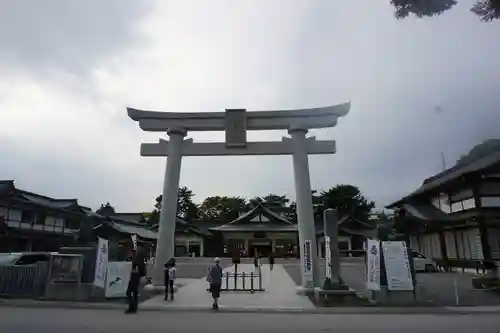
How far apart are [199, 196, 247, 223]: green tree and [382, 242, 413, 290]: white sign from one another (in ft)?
178

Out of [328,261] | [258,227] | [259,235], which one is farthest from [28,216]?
[328,261]

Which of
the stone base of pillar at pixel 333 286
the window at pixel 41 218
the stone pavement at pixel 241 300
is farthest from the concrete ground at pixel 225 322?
the window at pixel 41 218

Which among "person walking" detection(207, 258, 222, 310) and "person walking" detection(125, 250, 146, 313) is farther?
"person walking" detection(207, 258, 222, 310)

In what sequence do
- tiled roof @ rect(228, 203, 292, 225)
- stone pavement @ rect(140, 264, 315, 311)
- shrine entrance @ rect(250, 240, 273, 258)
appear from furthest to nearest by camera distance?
tiled roof @ rect(228, 203, 292, 225) < shrine entrance @ rect(250, 240, 273, 258) < stone pavement @ rect(140, 264, 315, 311)

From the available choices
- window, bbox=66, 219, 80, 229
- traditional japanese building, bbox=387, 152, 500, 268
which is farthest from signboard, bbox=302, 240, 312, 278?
window, bbox=66, 219, 80, 229

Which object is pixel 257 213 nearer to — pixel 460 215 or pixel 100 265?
pixel 460 215

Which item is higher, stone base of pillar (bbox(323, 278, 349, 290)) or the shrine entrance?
the shrine entrance

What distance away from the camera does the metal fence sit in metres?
14.7

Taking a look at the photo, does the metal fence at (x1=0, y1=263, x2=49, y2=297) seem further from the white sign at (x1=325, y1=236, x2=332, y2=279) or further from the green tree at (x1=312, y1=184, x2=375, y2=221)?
the green tree at (x1=312, y1=184, x2=375, y2=221)

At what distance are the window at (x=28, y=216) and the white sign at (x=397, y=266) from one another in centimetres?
3479

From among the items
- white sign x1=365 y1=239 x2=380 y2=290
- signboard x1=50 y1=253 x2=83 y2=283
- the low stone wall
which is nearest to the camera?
the low stone wall

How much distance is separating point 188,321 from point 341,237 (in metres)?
40.1

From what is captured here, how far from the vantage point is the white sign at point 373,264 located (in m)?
14.4

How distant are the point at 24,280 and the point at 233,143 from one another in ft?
33.2
